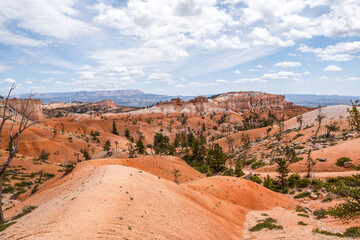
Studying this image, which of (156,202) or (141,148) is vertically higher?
(156,202)

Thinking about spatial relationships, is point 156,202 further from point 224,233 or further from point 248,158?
point 248,158

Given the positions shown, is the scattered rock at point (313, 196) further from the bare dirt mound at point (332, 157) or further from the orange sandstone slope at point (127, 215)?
the orange sandstone slope at point (127, 215)

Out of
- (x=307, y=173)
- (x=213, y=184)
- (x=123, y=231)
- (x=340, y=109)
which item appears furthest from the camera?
(x=340, y=109)

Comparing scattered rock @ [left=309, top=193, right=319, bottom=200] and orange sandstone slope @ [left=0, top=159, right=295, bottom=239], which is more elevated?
orange sandstone slope @ [left=0, top=159, right=295, bottom=239]

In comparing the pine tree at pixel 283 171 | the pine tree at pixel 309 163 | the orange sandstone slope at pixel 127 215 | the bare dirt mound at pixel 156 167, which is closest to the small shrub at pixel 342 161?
the pine tree at pixel 309 163

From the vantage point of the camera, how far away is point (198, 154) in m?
72.6

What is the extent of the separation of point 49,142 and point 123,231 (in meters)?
77.5

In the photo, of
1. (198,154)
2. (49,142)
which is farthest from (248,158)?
(49,142)

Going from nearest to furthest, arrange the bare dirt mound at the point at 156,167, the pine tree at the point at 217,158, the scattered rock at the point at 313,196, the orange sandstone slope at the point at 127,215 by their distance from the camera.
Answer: the orange sandstone slope at the point at 127,215, the scattered rock at the point at 313,196, the bare dirt mound at the point at 156,167, the pine tree at the point at 217,158

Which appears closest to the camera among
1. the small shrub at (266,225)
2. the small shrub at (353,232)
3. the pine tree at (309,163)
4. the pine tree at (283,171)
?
the small shrub at (353,232)

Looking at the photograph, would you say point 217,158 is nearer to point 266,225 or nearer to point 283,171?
point 283,171

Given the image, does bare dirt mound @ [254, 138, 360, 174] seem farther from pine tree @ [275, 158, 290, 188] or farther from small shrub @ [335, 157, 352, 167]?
pine tree @ [275, 158, 290, 188]

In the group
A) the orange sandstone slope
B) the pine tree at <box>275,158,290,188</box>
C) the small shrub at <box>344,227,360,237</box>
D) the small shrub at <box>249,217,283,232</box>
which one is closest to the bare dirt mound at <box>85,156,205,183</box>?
the orange sandstone slope

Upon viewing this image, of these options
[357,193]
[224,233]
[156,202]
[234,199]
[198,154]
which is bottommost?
Result: [198,154]
